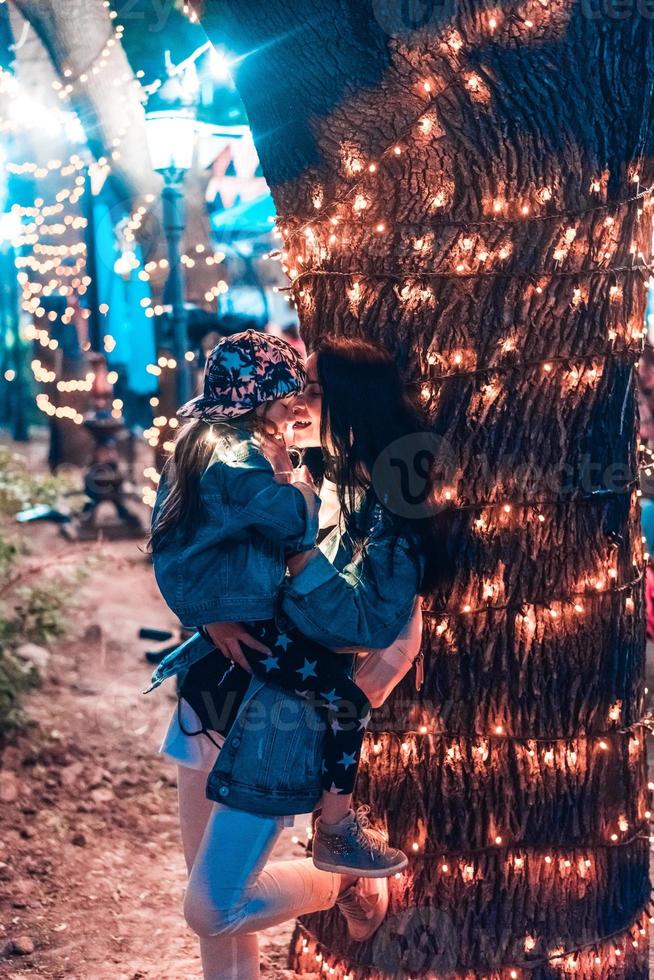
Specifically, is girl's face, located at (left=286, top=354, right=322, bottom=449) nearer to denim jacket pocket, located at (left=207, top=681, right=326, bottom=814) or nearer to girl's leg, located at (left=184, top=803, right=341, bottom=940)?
denim jacket pocket, located at (left=207, top=681, right=326, bottom=814)

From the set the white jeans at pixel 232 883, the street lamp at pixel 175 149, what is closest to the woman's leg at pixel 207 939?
the white jeans at pixel 232 883

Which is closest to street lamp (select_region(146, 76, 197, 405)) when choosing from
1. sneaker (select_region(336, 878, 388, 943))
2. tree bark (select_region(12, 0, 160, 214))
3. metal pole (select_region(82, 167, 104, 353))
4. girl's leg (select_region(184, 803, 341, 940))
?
tree bark (select_region(12, 0, 160, 214))

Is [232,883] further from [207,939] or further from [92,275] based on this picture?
[92,275]

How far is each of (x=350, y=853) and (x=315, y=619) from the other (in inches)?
27.9

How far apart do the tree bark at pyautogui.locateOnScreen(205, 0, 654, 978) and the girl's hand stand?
0.52 metres

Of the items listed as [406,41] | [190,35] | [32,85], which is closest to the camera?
[406,41]

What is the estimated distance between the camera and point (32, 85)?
17.3 meters

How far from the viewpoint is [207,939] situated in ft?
10.0

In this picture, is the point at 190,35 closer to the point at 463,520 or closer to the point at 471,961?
the point at 463,520

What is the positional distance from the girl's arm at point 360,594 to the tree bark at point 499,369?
399mm

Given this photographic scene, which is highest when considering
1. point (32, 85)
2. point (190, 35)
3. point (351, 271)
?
point (32, 85)

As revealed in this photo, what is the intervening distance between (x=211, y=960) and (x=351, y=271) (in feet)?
6.68

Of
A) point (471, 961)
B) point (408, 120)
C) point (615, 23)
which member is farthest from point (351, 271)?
point (471, 961)

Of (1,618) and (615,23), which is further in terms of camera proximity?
(1,618)
